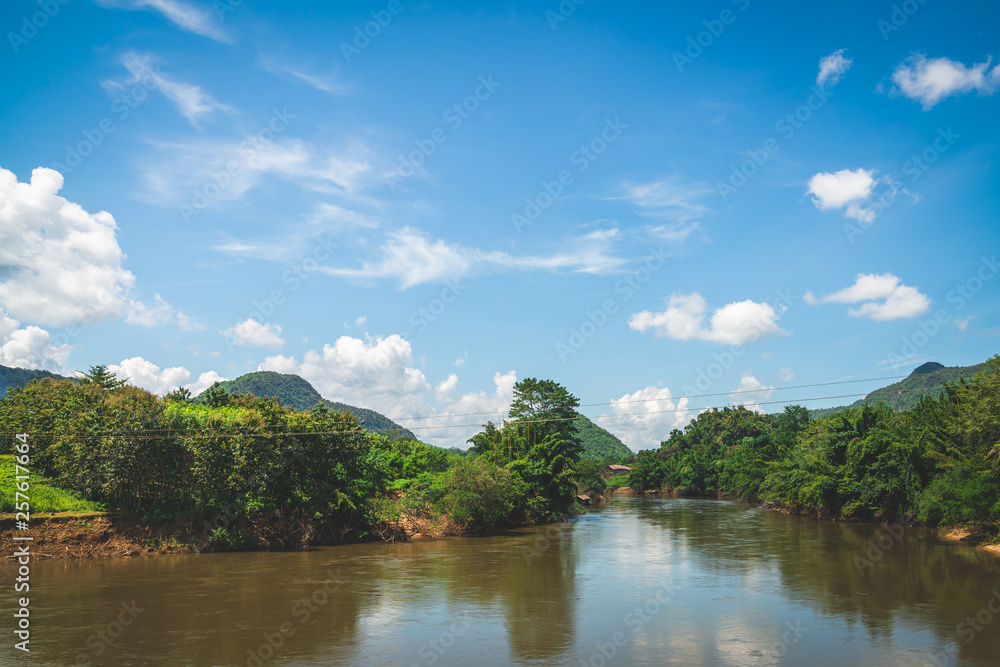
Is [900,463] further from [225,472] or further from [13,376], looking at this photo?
[13,376]

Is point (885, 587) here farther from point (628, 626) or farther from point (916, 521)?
point (916, 521)

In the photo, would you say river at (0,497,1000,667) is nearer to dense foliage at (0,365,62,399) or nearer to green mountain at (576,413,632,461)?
dense foliage at (0,365,62,399)

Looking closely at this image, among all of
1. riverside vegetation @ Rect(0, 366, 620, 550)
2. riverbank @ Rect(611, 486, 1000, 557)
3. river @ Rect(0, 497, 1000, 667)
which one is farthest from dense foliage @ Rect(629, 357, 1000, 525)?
riverside vegetation @ Rect(0, 366, 620, 550)

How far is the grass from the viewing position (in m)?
25.9

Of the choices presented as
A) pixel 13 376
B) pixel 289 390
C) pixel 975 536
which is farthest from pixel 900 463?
pixel 289 390

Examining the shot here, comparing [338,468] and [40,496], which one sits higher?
[338,468]

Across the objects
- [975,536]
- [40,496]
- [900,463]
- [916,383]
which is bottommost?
[975,536]

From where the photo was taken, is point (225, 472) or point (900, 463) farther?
point (900, 463)

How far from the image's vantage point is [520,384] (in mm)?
54188

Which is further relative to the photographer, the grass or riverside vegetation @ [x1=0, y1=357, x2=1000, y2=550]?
riverside vegetation @ [x1=0, y1=357, x2=1000, y2=550]

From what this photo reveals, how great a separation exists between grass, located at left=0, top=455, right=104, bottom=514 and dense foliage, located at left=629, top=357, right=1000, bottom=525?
41.0 m

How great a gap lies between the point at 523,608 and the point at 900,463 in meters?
30.4

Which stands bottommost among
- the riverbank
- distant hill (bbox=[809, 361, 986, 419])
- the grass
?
the riverbank

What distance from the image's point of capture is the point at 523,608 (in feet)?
Answer: 60.8
